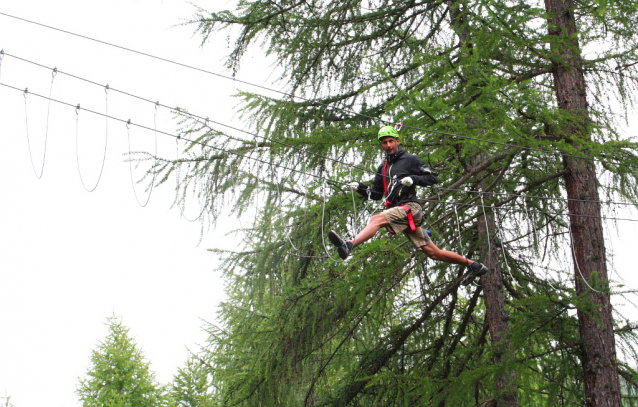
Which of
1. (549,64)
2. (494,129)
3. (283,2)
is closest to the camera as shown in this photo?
(494,129)

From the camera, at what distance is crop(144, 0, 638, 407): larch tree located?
6.84 m

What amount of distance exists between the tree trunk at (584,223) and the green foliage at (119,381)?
47.5 feet

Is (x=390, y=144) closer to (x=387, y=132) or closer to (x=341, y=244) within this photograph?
(x=387, y=132)

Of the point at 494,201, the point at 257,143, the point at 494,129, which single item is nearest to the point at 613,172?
the point at 494,201

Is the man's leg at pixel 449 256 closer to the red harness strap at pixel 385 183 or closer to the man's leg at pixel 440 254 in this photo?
the man's leg at pixel 440 254

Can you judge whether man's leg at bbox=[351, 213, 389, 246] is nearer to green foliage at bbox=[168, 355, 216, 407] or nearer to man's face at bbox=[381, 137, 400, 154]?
man's face at bbox=[381, 137, 400, 154]

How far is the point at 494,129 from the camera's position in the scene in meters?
6.45

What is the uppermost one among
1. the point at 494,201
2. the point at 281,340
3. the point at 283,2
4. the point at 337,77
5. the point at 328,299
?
the point at 283,2

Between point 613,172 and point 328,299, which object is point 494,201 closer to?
point 613,172

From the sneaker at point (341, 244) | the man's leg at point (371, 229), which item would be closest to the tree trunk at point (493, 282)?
the man's leg at point (371, 229)

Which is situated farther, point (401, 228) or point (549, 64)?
point (549, 64)

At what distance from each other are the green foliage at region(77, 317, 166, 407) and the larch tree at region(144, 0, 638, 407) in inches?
380

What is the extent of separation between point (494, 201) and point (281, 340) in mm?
3558

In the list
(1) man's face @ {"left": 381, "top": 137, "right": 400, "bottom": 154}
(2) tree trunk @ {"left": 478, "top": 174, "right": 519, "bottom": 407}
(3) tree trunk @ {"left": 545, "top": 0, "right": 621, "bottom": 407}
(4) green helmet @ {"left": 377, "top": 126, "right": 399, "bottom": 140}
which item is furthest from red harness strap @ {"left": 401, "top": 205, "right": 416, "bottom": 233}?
(2) tree trunk @ {"left": 478, "top": 174, "right": 519, "bottom": 407}
